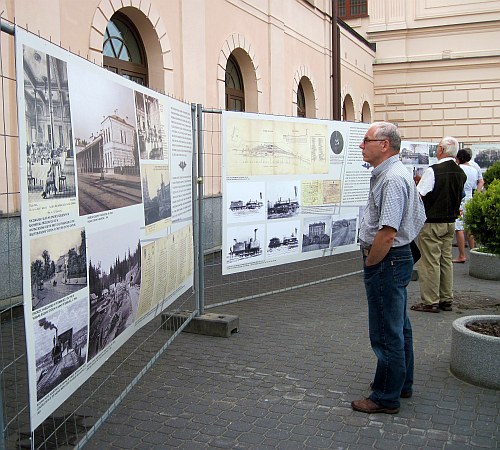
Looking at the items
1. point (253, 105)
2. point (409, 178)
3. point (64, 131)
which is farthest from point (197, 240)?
point (253, 105)

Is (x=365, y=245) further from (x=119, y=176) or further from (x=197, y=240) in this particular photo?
(x=197, y=240)

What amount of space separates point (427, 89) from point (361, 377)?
21.3 metres

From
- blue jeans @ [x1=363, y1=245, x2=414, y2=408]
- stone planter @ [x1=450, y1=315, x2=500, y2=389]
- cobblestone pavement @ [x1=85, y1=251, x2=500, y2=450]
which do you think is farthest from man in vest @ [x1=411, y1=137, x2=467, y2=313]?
blue jeans @ [x1=363, y1=245, x2=414, y2=408]

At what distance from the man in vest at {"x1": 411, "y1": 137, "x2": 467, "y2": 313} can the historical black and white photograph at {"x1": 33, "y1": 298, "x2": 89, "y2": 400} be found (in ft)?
15.4

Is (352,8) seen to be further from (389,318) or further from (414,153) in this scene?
(389,318)

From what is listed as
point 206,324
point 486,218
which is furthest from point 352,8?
point 206,324

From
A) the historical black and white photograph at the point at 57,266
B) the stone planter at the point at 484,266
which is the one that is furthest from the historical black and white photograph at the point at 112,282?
the stone planter at the point at 484,266

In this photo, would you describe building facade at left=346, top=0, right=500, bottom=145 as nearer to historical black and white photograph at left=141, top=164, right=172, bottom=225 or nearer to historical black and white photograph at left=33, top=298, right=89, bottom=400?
historical black and white photograph at left=141, top=164, right=172, bottom=225

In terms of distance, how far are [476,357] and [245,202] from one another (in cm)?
285

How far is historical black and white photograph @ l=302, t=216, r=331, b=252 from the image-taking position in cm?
767

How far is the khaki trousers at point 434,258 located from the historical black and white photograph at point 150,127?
361cm

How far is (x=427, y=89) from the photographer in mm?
24375

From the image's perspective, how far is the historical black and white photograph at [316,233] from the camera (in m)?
7.67

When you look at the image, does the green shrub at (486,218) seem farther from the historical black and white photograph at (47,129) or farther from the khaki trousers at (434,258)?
→ the historical black and white photograph at (47,129)
